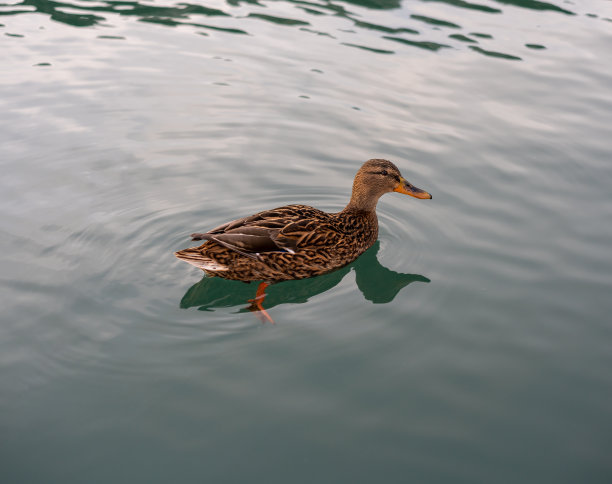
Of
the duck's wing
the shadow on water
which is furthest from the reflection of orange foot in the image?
the shadow on water

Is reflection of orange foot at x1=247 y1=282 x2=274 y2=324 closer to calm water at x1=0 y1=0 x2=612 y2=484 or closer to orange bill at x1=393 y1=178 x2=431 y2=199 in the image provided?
calm water at x1=0 y1=0 x2=612 y2=484

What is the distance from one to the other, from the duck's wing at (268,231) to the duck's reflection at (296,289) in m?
0.37

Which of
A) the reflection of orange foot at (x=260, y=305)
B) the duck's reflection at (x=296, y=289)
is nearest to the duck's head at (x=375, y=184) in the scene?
the duck's reflection at (x=296, y=289)

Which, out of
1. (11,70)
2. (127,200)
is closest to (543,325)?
(127,200)

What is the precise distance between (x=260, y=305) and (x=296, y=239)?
85 centimetres

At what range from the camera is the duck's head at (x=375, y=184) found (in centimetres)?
684

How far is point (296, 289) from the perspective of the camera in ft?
20.0

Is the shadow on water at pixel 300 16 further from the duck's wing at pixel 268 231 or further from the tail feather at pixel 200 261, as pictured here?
the tail feather at pixel 200 261

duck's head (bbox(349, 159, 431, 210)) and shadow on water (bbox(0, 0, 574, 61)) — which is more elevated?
shadow on water (bbox(0, 0, 574, 61))

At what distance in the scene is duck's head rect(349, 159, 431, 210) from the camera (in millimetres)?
6844

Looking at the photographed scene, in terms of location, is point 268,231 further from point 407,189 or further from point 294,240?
point 407,189

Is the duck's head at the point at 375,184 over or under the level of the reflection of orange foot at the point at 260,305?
over

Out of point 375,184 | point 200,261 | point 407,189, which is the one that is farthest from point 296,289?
point 407,189

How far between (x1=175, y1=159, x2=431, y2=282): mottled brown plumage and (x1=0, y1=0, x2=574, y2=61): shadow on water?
17.8 ft
